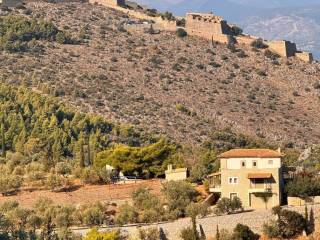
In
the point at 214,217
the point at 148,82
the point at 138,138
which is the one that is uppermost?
the point at 148,82

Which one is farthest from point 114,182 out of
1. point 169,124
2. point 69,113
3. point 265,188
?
point 169,124

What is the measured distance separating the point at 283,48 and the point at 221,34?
6.58 m

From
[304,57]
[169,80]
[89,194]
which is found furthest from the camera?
[304,57]

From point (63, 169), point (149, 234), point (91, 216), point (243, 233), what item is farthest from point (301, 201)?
point (63, 169)

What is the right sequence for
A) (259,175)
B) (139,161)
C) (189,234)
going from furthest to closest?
(139,161) → (259,175) → (189,234)

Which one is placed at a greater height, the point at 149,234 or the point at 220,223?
the point at 220,223

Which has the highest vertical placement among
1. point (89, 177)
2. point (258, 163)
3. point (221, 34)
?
point (221, 34)

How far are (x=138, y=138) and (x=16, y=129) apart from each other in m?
9.97

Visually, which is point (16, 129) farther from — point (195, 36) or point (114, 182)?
point (195, 36)

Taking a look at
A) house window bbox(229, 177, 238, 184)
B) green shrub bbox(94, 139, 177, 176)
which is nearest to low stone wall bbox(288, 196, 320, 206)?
house window bbox(229, 177, 238, 184)

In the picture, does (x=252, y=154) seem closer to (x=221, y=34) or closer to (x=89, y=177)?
(x=89, y=177)

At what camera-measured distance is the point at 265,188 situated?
55844 millimetres

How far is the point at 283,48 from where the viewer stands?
117 meters

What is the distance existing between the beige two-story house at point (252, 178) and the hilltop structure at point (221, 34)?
198ft
